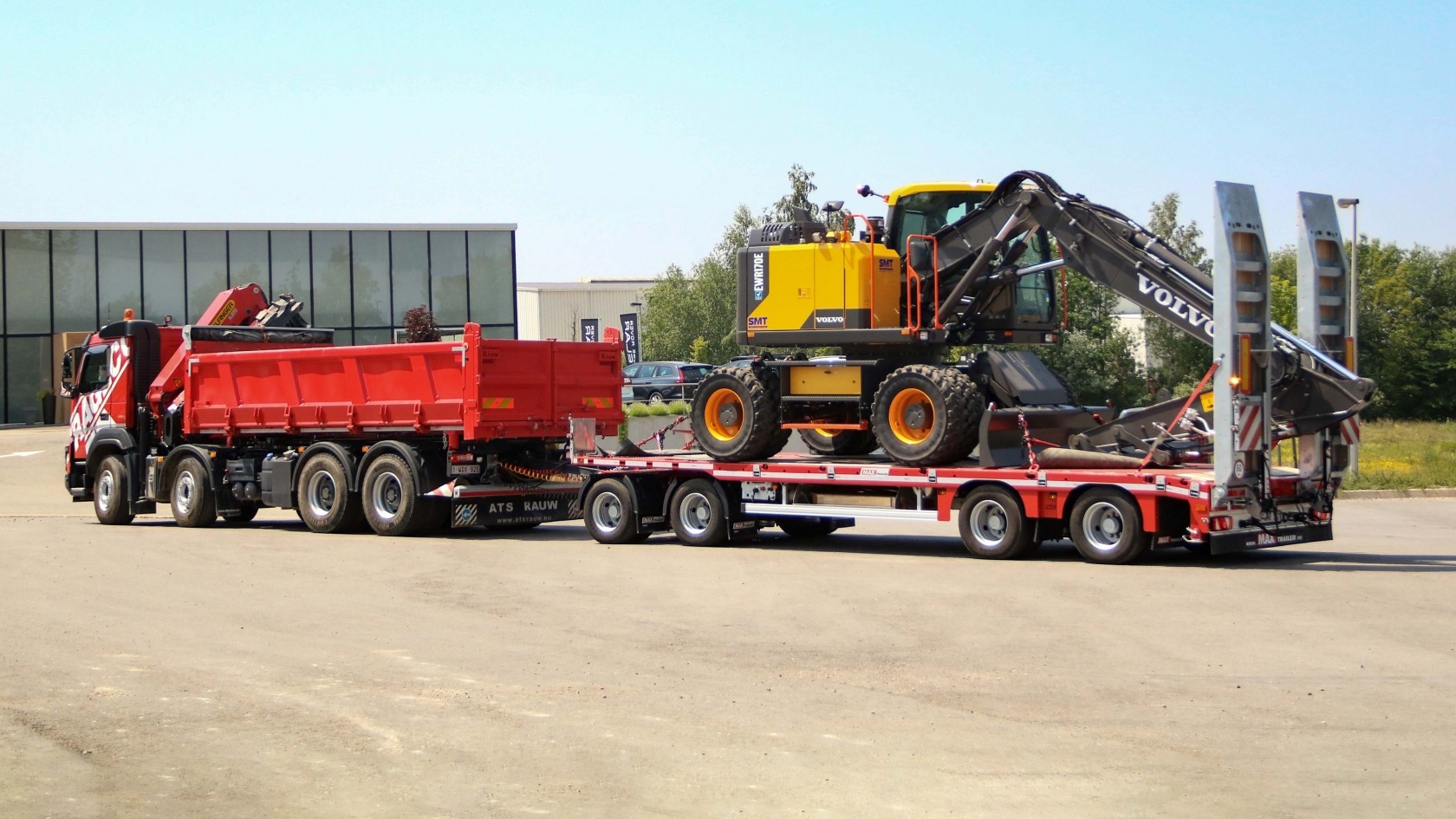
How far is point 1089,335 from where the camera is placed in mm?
48375

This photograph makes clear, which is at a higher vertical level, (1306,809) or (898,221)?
(898,221)

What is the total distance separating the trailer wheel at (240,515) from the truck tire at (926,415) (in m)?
10.8

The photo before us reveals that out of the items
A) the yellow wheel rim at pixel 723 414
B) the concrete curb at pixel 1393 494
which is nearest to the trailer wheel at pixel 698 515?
the yellow wheel rim at pixel 723 414

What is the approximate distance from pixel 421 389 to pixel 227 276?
33808 millimetres

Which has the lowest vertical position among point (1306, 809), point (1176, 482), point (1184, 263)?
point (1306, 809)

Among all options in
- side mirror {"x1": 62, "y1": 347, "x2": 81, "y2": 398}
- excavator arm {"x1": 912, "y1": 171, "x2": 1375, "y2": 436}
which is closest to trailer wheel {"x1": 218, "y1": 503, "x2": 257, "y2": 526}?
Result: side mirror {"x1": 62, "y1": 347, "x2": 81, "y2": 398}

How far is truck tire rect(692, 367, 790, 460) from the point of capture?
59.6 feet

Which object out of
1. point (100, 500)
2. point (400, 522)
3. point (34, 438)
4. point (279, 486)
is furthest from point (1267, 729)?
point (34, 438)

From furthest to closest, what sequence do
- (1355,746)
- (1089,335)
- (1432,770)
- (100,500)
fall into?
(1089,335) → (100,500) → (1355,746) → (1432,770)

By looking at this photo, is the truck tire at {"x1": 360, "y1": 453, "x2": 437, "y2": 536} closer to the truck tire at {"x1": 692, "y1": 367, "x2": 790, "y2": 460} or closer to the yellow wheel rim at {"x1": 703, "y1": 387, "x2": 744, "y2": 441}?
the truck tire at {"x1": 692, "y1": 367, "x2": 790, "y2": 460}

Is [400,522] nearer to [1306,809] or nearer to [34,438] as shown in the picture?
[1306,809]

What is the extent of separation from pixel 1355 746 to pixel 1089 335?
41.5m

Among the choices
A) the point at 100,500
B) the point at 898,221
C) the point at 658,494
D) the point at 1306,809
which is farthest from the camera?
the point at 100,500

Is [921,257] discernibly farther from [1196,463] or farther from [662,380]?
[662,380]
